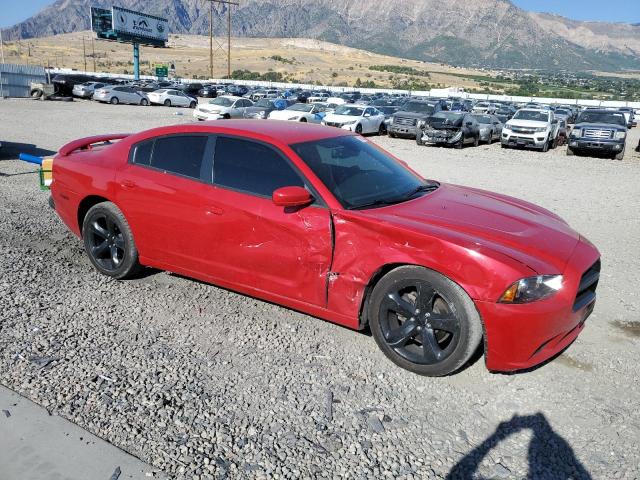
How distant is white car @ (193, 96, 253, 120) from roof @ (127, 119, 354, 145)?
867 inches

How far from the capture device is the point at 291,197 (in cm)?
376

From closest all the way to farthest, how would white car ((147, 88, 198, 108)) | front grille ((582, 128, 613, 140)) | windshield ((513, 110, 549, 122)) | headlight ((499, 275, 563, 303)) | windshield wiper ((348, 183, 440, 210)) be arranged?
headlight ((499, 275, 563, 303)) < windshield wiper ((348, 183, 440, 210)) < front grille ((582, 128, 613, 140)) < windshield ((513, 110, 549, 122)) < white car ((147, 88, 198, 108))

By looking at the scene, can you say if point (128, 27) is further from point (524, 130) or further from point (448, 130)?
point (524, 130)

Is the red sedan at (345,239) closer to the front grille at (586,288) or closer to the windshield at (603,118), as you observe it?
the front grille at (586,288)

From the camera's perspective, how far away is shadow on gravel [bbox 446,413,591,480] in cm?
280

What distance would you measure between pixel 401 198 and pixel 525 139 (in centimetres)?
1707

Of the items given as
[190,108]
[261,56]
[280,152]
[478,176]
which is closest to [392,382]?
[280,152]

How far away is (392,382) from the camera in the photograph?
3594 mm

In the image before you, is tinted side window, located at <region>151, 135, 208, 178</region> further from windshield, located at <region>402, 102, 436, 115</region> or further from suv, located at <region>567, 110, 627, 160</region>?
windshield, located at <region>402, 102, 436, 115</region>

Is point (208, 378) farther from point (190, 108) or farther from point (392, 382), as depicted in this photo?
point (190, 108)

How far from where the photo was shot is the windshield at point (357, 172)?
405 cm

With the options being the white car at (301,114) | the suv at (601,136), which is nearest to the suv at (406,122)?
the white car at (301,114)

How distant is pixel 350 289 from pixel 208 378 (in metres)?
1.10

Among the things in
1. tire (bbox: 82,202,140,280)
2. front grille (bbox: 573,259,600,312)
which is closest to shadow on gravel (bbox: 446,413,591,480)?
front grille (bbox: 573,259,600,312)
